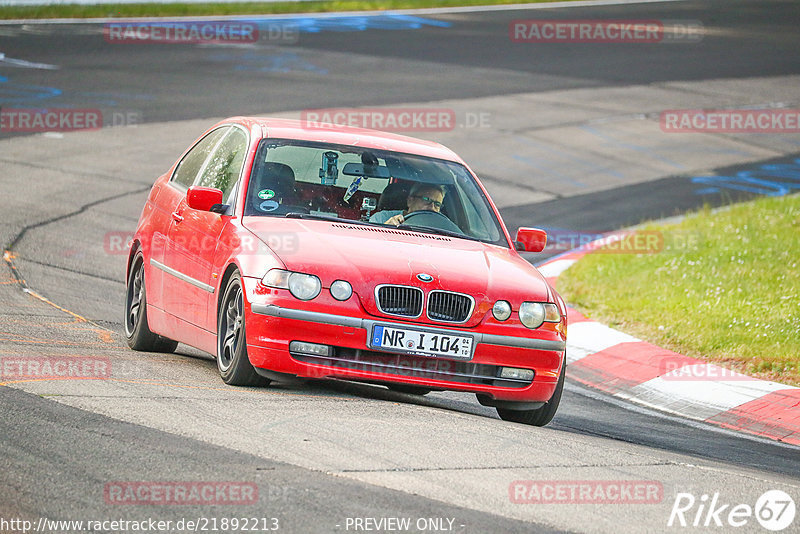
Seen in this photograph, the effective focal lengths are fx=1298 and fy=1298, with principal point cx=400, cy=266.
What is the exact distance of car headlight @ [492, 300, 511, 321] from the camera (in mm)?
7223

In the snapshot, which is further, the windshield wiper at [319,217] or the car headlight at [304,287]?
the windshield wiper at [319,217]

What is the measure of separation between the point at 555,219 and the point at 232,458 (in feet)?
38.1

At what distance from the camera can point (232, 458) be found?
555 cm

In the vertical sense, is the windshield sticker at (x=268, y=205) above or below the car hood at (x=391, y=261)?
above

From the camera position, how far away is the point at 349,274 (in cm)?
706

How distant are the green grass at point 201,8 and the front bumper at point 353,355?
25.3 m

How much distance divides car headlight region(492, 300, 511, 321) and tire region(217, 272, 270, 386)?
1.35 m

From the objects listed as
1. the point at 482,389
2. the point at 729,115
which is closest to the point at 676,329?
the point at 482,389

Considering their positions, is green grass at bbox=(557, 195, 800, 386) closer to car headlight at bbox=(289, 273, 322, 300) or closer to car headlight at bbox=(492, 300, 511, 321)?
car headlight at bbox=(492, 300, 511, 321)

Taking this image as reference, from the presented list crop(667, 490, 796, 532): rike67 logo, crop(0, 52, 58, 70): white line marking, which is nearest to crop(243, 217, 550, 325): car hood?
crop(667, 490, 796, 532): rike67 logo

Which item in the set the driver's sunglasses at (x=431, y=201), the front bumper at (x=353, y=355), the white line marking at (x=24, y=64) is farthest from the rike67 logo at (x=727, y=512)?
the white line marking at (x=24, y=64)

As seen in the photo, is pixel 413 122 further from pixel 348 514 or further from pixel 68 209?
pixel 348 514

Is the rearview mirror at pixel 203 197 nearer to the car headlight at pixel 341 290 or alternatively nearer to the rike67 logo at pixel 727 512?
the car headlight at pixel 341 290

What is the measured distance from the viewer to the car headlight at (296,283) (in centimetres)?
704
